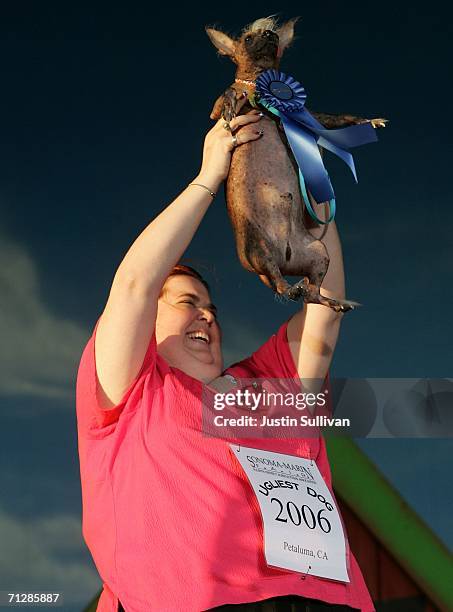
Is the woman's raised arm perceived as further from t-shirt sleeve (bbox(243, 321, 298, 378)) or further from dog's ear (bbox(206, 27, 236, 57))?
t-shirt sleeve (bbox(243, 321, 298, 378))

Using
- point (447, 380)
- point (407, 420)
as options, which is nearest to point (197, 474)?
point (407, 420)

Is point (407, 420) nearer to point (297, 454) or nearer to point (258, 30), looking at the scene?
point (297, 454)

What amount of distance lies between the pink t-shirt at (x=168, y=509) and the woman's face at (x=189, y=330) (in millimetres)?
129

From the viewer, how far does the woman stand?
1.61 metres

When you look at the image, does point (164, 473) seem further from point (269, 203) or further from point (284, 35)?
point (284, 35)

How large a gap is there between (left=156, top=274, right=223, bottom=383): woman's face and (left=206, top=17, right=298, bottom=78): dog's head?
0.59 meters

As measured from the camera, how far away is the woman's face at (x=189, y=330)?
2.01 meters

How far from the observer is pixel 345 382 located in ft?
10.4

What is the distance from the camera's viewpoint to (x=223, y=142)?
5.50ft

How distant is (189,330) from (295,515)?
512 mm

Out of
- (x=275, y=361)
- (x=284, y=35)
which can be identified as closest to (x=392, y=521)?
(x=275, y=361)

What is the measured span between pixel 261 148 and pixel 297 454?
0.66 metres

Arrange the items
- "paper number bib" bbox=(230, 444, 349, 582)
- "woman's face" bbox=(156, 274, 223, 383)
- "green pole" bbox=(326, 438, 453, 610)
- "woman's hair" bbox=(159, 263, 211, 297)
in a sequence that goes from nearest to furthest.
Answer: "paper number bib" bbox=(230, 444, 349, 582) < "woman's face" bbox=(156, 274, 223, 383) < "woman's hair" bbox=(159, 263, 211, 297) < "green pole" bbox=(326, 438, 453, 610)

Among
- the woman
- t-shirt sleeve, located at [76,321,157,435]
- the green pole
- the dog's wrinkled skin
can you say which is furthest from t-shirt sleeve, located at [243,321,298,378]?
the green pole
